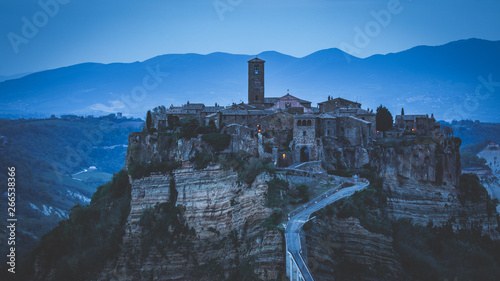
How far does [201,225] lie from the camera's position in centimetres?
3841

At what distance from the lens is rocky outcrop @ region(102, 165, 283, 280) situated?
115 feet

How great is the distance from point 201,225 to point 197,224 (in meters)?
0.43

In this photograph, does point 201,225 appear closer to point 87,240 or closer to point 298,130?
point 298,130

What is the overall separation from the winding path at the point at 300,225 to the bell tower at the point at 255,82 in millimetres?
20958

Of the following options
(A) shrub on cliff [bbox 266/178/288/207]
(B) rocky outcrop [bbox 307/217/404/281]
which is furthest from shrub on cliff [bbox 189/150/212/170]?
(B) rocky outcrop [bbox 307/217/404/281]

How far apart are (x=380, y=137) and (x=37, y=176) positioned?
222 ft

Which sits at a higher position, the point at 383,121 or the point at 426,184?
the point at 383,121

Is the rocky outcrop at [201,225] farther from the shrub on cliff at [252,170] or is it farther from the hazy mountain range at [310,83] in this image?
the hazy mountain range at [310,83]

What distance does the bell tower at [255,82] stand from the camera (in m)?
55.3

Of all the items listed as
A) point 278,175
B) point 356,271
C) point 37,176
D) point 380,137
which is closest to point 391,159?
point 380,137

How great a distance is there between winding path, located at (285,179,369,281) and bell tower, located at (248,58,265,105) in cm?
2096

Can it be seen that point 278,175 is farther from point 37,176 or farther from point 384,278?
point 37,176

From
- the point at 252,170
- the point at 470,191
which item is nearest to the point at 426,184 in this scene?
the point at 470,191

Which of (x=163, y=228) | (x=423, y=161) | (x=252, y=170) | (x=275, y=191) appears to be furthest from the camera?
(x=423, y=161)
